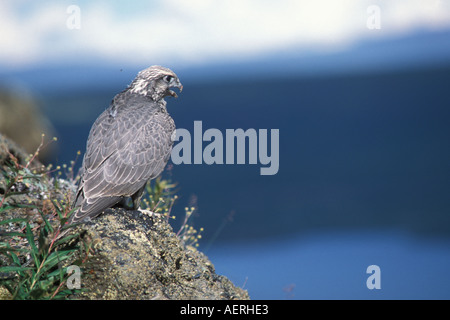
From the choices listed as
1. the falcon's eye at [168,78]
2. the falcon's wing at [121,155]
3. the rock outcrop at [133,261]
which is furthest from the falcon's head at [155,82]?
the rock outcrop at [133,261]

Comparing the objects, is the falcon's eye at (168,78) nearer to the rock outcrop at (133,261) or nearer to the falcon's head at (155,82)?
the falcon's head at (155,82)

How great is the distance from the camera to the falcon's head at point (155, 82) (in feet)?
18.6

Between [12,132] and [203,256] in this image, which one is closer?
[203,256]

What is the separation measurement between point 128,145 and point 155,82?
0.91 meters

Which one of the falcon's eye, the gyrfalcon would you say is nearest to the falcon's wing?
the gyrfalcon

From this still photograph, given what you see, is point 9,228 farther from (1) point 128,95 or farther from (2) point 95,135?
(1) point 128,95

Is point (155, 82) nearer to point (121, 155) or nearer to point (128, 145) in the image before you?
point (128, 145)

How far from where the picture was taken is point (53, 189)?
7.10m

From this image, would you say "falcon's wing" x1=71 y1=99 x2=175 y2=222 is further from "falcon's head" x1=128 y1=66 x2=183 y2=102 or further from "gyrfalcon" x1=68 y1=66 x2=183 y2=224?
"falcon's head" x1=128 y1=66 x2=183 y2=102

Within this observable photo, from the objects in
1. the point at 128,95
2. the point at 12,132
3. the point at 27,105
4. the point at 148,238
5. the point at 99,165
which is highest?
the point at 27,105
